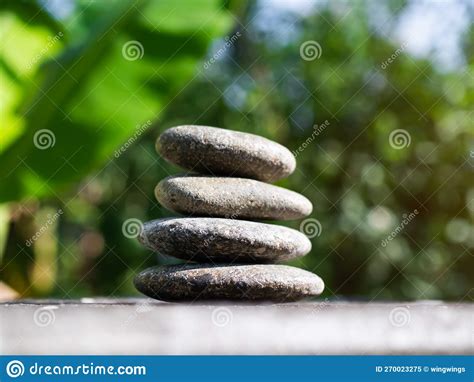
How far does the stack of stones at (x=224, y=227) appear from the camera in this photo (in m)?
1.32

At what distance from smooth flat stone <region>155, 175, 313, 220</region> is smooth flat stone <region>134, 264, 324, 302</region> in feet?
0.38

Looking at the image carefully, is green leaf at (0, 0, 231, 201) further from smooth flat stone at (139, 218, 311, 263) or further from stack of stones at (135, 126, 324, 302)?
smooth flat stone at (139, 218, 311, 263)

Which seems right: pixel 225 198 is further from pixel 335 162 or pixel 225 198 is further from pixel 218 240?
pixel 335 162

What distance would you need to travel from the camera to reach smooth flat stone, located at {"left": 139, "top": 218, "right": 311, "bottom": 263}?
1320mm

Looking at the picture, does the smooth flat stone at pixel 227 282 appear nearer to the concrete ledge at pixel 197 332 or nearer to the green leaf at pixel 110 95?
the concrete ledge at pixel 197 332

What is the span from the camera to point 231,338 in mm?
1174

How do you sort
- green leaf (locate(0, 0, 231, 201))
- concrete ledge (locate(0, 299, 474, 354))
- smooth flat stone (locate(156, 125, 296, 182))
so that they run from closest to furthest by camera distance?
1. concrete ledge (locate(0, 299, 474, 354))
2. smooth flat stone (locate(156, 125, 296, 182))
3. green leaf (locate(0, 0, 231, 201))

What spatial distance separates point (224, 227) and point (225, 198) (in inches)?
3.2

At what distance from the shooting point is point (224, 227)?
132 cm

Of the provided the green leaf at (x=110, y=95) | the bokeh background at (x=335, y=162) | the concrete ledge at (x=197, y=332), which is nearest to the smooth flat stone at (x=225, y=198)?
the concrete ledge at (x=197, y=332)

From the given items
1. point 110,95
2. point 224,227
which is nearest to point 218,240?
point 224,227

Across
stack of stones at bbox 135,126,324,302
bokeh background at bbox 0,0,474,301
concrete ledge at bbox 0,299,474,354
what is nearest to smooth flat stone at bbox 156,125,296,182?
stack of stones at bbox 135,126,324,302
